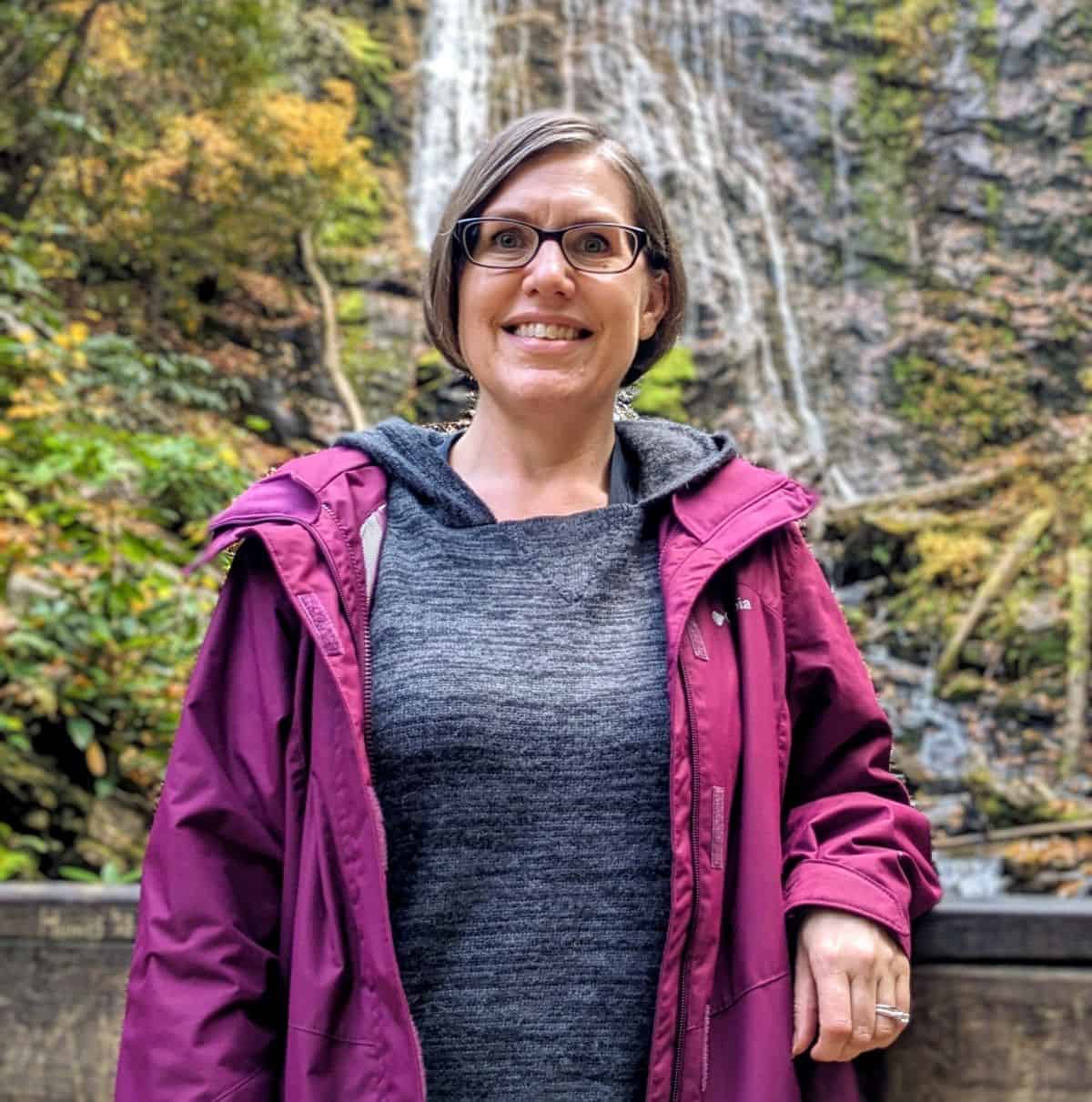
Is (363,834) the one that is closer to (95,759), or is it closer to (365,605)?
(365,605)

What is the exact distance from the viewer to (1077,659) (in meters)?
9.38

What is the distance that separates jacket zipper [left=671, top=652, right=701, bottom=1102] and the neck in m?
0.36

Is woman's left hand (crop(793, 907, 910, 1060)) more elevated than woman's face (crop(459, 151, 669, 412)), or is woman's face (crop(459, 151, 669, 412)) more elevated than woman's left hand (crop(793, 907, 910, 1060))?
woman's face (crop(459, 151, 669, 412))

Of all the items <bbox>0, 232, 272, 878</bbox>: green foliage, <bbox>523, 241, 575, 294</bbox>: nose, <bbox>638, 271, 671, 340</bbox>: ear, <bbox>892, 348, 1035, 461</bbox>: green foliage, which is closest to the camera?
<bbox>523, 241, 575, 294</bbox>: nose

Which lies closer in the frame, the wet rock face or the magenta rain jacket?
the magenta rain jacket

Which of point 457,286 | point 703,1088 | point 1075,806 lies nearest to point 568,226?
point 457,286

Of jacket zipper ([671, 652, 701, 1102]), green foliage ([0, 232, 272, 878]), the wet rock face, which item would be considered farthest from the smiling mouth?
the wet rock face

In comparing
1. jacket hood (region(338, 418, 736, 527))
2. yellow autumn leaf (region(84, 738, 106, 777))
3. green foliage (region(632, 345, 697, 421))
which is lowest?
yellow autumn leaf (region(84, 738, 106, 777))

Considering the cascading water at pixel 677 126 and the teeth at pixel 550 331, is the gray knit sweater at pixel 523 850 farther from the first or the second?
the cascading water at pixel 677 126

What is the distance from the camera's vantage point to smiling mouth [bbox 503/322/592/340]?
1595mm

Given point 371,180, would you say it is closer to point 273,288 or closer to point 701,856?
point 273,288

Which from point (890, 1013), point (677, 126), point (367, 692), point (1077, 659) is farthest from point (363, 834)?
point (677, 126)

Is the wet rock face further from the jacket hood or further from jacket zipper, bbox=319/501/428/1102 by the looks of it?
jacket zipper, bbox=319/501/428/1102

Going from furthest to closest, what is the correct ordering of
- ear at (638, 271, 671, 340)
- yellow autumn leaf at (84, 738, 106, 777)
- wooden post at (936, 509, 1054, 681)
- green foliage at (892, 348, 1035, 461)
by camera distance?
green foliage at (892, 348, 1035, 461) → wooden post at (936, 509, 1054, 681) → yellow autumn leaf at (84, 738, 106, 777) → ear at (638, 271, 671, 340)
